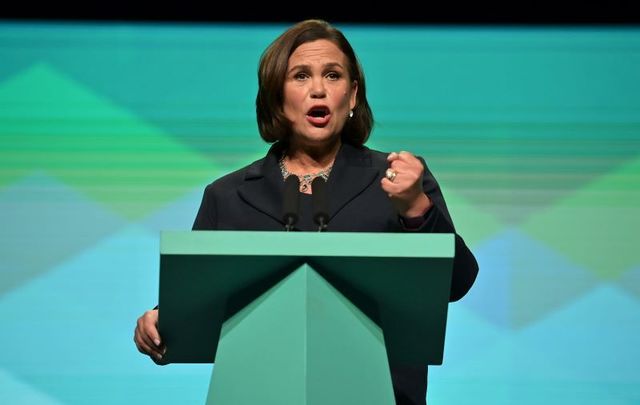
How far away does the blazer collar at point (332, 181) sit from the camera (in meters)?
2.35

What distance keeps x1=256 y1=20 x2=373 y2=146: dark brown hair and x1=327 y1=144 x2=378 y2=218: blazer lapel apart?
0.28 feet

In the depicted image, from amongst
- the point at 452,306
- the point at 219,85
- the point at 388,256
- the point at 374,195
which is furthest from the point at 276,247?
the point at 219,85

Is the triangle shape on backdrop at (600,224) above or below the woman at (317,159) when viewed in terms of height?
below

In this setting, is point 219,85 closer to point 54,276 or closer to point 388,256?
point 54,276

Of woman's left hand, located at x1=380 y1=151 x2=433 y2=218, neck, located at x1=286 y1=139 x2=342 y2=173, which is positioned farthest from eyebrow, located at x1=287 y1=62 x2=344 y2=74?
woman's left hand, located at x1=380 y1=151 x2=433 y2=218

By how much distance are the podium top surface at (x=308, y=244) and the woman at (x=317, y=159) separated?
0.49 meters

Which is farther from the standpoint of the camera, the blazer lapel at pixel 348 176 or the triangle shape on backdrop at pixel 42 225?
the triangle shape on backdrop at pixel 42 225

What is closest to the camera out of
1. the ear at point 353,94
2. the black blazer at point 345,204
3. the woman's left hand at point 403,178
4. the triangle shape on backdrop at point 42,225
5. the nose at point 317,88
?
the woman's left hand at point 403,178

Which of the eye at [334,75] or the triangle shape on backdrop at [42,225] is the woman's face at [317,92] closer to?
the eye at [334,75]

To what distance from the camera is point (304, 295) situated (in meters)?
1.70

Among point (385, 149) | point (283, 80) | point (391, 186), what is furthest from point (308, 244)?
point (385, 149)

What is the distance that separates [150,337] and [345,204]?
0.55m

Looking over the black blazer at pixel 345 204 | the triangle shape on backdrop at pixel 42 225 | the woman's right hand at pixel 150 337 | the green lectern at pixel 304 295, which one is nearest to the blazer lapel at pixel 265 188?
the black blazer at pixel 345 204

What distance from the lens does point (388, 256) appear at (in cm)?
169
